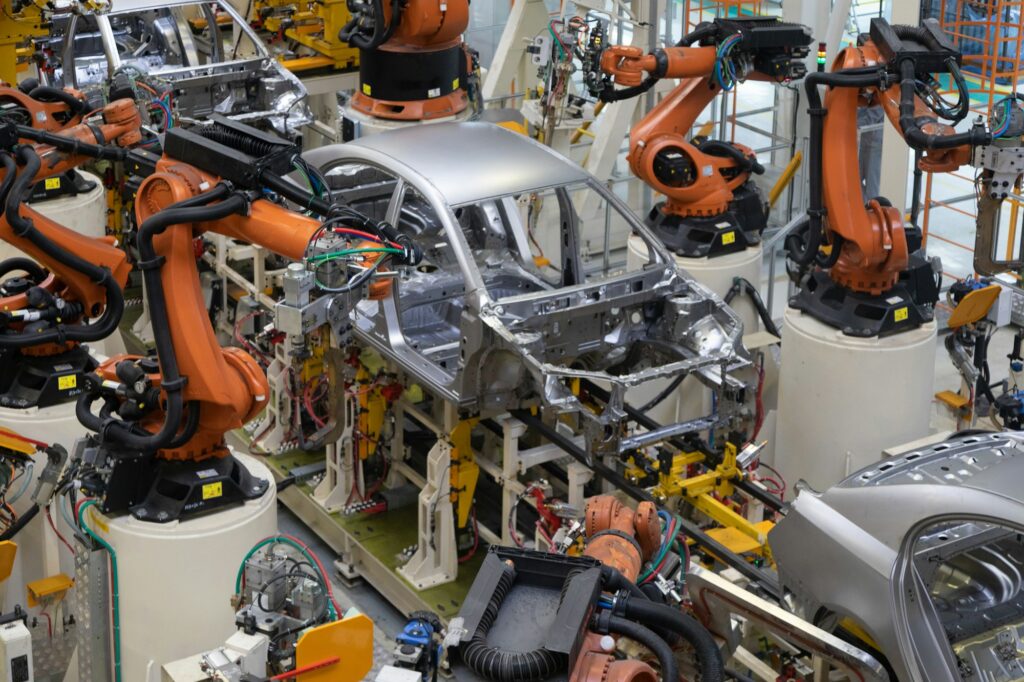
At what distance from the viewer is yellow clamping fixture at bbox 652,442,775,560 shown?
7.66 meters

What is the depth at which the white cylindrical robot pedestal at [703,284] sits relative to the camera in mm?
10133

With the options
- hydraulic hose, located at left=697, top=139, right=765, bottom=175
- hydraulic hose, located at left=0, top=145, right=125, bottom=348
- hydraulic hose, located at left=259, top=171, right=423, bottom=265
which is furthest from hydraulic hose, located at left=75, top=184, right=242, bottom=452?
hydraulic hose, located at left=697, top=139, right=765, bottom=175

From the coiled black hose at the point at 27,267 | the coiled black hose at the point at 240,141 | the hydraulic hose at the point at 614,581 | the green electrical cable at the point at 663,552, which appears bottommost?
the green electrical cable at the point at 663,552

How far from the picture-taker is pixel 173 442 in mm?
7262

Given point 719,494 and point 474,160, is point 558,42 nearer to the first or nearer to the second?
point 474,160

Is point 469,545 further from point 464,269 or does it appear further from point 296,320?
point 296,320

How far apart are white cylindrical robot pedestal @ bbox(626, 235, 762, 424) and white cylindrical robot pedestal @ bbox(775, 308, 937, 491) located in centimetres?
67

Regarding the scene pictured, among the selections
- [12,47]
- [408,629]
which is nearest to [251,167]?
[408,629]

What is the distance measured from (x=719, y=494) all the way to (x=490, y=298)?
149 cm

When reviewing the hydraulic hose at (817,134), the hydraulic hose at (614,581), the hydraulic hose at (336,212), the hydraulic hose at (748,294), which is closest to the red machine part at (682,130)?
the hydraulic hose at (748,294)

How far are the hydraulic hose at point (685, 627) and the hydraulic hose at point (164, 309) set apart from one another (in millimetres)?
2574

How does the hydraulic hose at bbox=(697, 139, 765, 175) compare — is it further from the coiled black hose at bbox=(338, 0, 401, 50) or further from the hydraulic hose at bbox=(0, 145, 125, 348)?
the hydraulic hose at bbox=(0, 145, 125, 348)

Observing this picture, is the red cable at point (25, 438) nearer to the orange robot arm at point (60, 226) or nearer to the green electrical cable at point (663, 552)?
the orange robot arm at point (60, 226)

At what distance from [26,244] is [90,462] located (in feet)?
4.46
